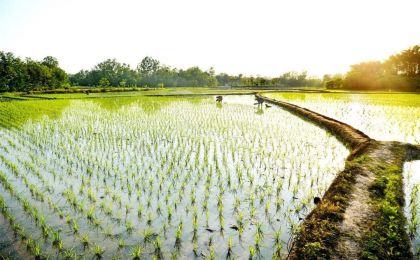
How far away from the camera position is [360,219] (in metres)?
4.34

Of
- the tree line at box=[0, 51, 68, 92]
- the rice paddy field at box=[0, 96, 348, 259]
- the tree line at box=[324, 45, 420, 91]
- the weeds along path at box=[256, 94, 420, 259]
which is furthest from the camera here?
the tree line at box=[324, 45, 420, 91]

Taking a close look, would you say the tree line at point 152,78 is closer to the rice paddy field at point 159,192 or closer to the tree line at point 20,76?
the tree line at point 20,76

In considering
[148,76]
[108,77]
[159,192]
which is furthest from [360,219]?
[148,76]

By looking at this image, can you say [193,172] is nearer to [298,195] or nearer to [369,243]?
[298,195]

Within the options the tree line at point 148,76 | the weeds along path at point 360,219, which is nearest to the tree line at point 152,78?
the tree line at point 148,76

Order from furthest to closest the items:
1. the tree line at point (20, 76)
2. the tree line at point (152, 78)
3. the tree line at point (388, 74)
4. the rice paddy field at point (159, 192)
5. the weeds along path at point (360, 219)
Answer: the tree line at point (152, 78)
the tree line at point (388, 74)
the tree line at point (20, 76)
the rice paddy field at point (159, 192)
the weeds along path at point (360, 219)

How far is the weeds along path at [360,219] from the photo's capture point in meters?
3.58

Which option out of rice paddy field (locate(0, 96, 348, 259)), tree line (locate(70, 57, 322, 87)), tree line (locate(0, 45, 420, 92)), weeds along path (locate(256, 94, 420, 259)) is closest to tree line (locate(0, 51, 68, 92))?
tree line (locate(0, 45, 420, 92))

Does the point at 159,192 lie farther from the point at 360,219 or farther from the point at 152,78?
the point at 152,78

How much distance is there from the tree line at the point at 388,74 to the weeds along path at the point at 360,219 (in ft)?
154

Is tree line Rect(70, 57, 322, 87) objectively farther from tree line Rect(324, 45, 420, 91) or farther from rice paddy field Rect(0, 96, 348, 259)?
rice paddy field Rect(0, 96, 348, 259)

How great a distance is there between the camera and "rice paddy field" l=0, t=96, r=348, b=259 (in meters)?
3.94

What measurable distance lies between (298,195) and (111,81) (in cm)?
6875

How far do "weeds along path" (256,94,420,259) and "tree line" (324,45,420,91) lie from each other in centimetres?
4699
